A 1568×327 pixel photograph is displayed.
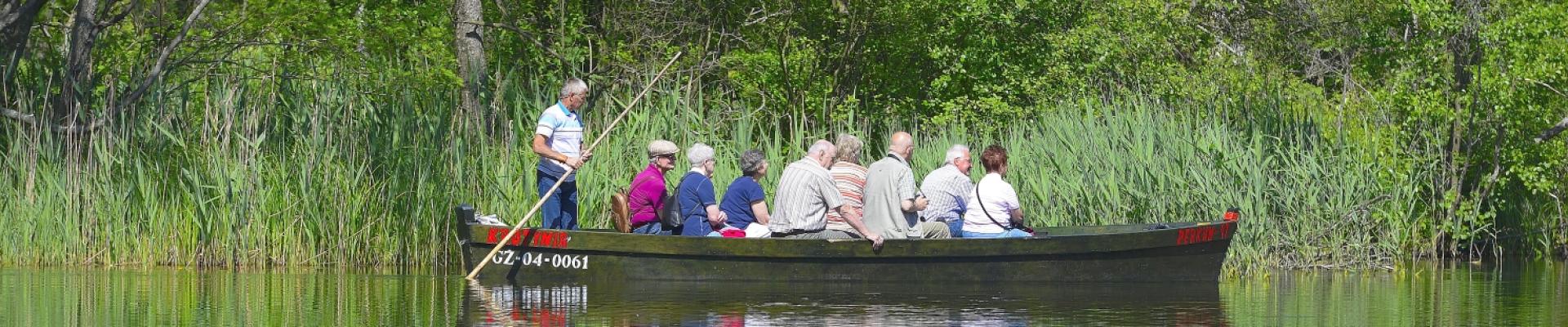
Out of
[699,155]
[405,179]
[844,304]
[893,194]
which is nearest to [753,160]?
[699,155]

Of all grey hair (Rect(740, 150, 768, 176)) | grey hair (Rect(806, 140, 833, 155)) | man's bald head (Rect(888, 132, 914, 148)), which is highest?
man's bald head (Rect(888, 132, 914, 148))

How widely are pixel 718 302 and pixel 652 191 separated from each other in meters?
1.89

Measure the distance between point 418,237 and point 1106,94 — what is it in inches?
370

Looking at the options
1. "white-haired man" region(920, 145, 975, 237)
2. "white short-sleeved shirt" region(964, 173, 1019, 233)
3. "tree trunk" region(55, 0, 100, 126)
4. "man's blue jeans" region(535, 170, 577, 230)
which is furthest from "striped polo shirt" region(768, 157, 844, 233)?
"tree trunk" region(55, 0, 100, 126)

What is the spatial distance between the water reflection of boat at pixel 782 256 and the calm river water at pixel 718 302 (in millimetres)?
103

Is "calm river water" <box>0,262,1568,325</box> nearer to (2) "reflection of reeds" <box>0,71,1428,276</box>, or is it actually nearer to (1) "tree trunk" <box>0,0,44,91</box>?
(2) "reflection of reeds" <box>0,71,1428,276</box>

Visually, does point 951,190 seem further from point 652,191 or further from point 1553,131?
point 1553,131

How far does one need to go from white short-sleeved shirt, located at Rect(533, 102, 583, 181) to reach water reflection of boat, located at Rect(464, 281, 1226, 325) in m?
0.83

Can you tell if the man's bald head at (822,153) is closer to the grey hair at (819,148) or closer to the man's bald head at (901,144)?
the grey hair at (819,148)

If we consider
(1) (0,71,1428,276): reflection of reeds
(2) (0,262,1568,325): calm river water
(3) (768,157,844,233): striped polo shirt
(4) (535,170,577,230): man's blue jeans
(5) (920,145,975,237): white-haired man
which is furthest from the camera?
(1) (0,71,1428,276): reflection of reeds

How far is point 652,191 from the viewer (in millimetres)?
12133

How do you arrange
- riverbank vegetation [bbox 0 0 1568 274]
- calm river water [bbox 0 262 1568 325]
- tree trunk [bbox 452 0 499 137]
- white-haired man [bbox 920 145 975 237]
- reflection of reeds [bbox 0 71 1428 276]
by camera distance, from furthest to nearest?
tree trunk [bbox 452 0 499 137], riverbank vegetation [bbox 0 0 1568 274], reflection of reeds [bbox 0 71 1428 276], white-haired man [bbox 920 145 975 237], calm river water [bbox 0 262 1568 325]

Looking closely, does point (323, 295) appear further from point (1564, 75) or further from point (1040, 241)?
point (1564, 75)

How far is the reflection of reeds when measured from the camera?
1323 centimetres
